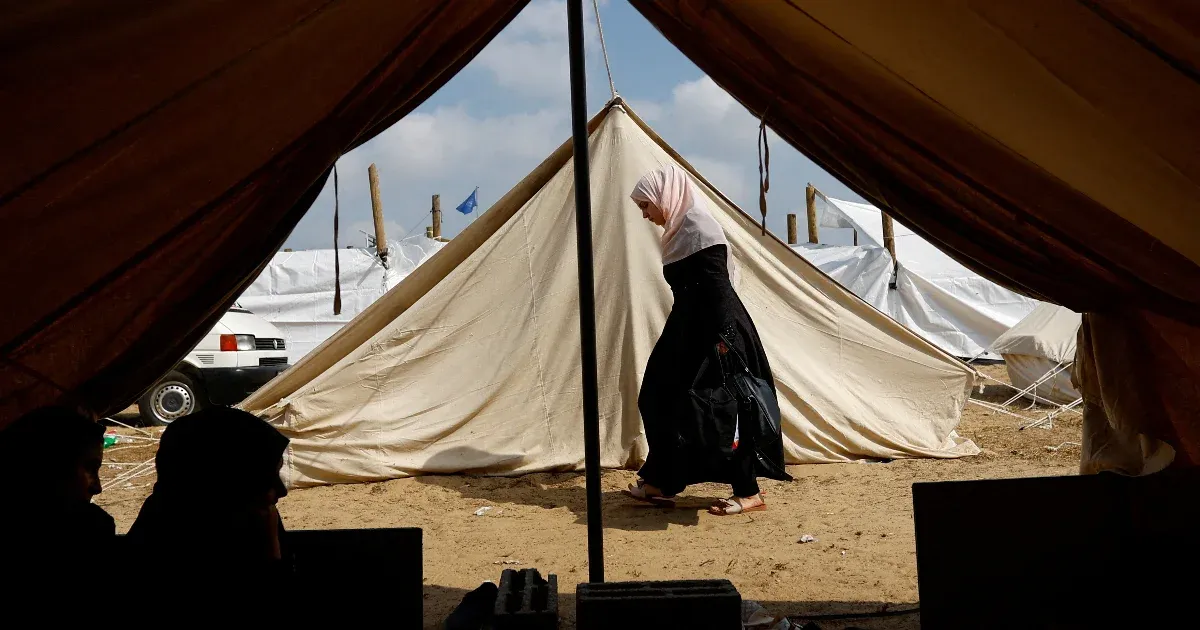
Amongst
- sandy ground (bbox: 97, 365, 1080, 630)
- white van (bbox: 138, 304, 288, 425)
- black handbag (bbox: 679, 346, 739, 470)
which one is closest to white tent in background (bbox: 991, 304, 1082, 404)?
sandy ground (bbox: 97, 365, 1080, 630)

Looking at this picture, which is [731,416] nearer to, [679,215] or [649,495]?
[649,495]

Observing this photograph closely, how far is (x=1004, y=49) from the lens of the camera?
7.81 feet

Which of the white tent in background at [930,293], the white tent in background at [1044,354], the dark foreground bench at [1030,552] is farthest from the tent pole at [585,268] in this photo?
the white tent in background at [930,293]

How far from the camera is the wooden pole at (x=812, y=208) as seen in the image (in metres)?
20.5

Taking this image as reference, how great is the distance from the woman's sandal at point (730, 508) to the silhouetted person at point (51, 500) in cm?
320

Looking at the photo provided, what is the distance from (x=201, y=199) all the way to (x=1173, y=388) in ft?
10.4

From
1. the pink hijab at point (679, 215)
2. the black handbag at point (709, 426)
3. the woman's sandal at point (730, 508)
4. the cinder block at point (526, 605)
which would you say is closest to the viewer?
the cinder block at point (526, 605)

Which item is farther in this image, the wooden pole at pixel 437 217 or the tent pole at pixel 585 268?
the wooden pole at pixel 437 217

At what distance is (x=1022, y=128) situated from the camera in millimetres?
2631

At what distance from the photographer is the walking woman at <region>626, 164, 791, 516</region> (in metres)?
4.46

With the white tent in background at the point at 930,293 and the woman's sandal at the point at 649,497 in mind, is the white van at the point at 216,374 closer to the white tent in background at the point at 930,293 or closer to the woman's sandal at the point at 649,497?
the woman's sandal at the point at 649,497

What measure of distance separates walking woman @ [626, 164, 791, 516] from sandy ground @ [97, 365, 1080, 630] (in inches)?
13.7

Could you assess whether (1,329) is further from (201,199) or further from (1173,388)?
(1173,388)

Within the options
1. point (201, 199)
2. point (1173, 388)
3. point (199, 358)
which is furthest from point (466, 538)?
point (199, 358)
